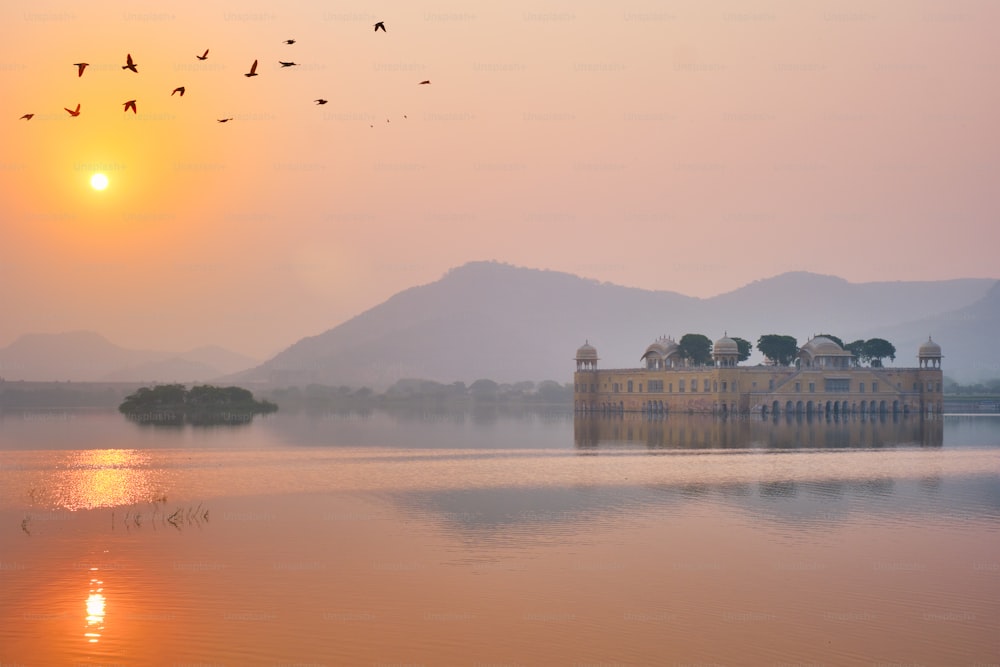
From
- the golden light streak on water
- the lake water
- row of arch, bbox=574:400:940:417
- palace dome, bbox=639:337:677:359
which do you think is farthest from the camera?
palace dome, bbox=639:337:677:359

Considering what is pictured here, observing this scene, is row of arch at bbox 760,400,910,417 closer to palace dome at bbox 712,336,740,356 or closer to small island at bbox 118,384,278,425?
palace dome at bbox 712,336,740,356

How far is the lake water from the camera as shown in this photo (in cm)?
2538

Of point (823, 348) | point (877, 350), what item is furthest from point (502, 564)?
point (877, 350)

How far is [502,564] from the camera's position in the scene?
33969 millimetres

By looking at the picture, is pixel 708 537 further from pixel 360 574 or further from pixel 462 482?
pixel 462 482

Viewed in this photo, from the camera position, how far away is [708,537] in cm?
3919

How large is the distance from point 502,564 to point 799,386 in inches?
4511

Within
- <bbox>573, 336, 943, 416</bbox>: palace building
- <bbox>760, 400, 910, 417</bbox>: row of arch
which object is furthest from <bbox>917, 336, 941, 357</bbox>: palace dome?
<bbox>760, 400, 910, 417</bbox>: row of arch

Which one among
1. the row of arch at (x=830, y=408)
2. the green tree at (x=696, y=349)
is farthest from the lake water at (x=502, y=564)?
the green tree at (x=696, y=349)

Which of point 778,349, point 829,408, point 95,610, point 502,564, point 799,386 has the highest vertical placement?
point 778,349

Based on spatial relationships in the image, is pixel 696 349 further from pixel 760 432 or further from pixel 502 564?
pixel 502 564

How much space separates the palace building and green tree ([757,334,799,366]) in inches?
64.2

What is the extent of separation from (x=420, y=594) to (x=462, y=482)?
92.5 ft

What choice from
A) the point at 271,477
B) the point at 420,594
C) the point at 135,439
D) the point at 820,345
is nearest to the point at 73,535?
the point at 420,594
